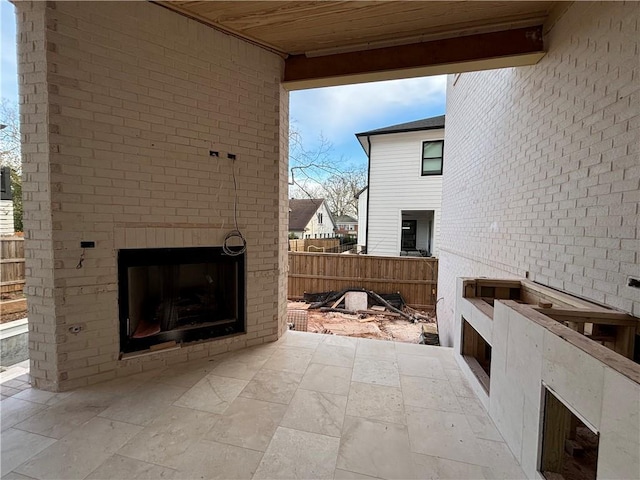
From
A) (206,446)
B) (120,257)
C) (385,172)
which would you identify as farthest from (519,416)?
(385,172)

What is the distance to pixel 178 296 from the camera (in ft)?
10.2

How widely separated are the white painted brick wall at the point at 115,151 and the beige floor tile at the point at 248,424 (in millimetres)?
1066

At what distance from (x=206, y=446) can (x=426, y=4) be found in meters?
3.70

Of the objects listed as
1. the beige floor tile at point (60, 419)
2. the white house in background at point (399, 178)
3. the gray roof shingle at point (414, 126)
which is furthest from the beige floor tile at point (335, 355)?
the gray roof shingle at point (414, 126)

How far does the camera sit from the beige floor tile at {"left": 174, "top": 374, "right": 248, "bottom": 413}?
7.00 ft

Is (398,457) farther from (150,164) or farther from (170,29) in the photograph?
(170,29)

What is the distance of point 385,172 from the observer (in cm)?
937

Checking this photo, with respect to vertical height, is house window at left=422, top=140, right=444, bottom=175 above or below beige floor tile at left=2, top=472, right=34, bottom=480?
above

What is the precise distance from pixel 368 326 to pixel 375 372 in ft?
12.5

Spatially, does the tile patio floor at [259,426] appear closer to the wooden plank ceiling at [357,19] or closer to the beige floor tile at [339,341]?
the beige floor tile at [339,341]

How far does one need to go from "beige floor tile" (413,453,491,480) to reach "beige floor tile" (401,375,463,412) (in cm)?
53

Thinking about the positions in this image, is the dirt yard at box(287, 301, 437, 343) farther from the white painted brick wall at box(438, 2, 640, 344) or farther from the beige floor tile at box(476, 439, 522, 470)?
the beige floor tile at box(476, 439, 522, 470)

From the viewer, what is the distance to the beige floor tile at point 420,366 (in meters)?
2.66

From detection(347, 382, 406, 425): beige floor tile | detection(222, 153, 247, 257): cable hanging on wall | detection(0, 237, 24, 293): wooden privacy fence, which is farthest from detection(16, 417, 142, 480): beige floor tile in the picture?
detection(0, 237, 24, 293): wooden privacy fence
